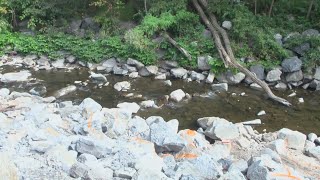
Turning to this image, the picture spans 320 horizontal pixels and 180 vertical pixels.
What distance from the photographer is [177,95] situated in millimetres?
11906

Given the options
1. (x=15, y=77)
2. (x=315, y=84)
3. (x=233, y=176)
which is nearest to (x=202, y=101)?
(x=315, y=84)

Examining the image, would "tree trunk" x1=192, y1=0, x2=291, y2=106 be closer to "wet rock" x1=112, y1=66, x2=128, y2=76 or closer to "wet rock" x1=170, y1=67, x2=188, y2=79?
"wet rock" x1=170, y1=67, x2=188, y2=79

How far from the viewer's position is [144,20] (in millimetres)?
14484

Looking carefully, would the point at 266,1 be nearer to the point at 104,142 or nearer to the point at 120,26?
the point at 120,26

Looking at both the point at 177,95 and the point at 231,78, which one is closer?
the point at 177,95

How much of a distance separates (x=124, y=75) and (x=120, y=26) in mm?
2832

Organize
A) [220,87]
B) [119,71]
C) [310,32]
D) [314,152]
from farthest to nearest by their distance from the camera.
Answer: [310,32] < [119,71] < [220,87] < [314,152]

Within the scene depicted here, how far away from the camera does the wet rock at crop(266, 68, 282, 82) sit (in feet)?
43.3

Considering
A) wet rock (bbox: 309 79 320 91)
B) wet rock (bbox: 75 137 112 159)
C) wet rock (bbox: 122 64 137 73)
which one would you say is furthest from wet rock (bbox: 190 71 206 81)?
wet rock (bbox: 75 137 112 159)

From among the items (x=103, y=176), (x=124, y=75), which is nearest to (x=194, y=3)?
(x=124, y=75)

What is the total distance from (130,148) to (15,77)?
24.1 ft

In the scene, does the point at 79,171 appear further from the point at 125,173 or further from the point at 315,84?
the point at 315,84

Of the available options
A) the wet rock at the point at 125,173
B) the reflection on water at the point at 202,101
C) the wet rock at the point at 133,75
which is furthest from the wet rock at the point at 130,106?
the wet rock at the point at 125,173

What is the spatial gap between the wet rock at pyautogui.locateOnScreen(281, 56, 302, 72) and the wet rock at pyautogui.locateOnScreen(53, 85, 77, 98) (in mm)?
6665
